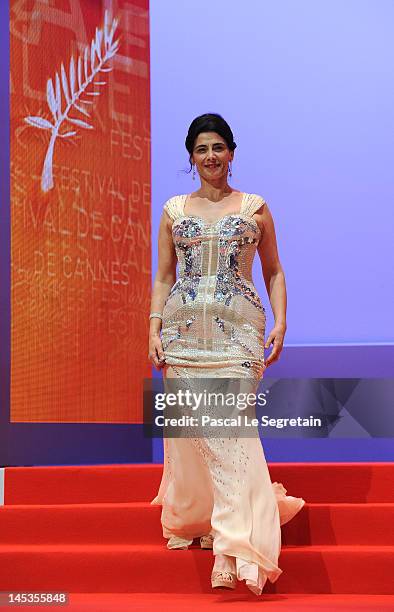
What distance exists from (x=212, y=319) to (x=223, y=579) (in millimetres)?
885

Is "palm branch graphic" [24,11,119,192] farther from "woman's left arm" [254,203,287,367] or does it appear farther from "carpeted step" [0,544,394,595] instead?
"carpeted step" [0,544,394,595]

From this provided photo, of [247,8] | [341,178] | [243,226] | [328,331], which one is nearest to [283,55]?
[247,8]

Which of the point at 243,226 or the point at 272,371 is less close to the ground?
the point at 243,226

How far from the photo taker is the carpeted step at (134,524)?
3953mm

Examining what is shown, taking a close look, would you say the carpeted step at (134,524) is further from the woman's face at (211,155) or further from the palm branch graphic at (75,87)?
the palm branch graphic at (75,87)

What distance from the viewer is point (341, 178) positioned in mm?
6039

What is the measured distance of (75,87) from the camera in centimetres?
549

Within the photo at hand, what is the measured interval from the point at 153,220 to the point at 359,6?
1.75 m

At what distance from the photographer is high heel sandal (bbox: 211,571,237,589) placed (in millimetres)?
3373

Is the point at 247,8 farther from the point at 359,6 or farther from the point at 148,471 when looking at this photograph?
the point at 148,471

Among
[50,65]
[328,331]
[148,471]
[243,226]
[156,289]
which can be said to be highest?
[50,65]

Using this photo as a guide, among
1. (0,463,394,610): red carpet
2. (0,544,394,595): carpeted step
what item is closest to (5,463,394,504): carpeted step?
(0,463,394,610): red carpet

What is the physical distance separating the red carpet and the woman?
158mm

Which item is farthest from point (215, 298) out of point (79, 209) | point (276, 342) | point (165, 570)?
point (79, 209)
